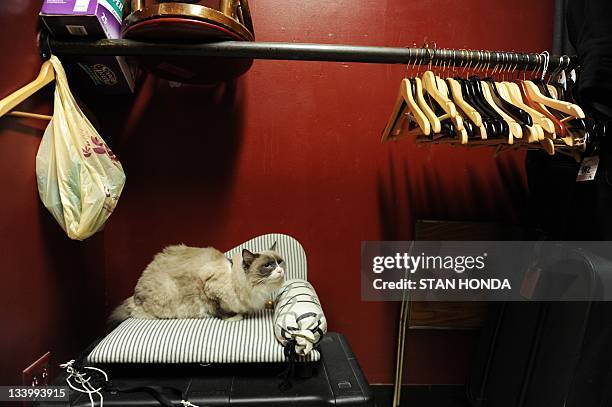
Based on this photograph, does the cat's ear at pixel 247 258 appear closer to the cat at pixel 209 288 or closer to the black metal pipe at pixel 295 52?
the cat at pixel 209 288

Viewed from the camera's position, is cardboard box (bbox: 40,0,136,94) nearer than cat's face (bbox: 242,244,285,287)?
Yes

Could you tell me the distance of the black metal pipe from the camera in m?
1.22

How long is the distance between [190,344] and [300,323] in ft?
1.22

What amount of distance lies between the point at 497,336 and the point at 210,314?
1.20m

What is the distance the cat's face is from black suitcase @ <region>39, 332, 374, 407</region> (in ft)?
0.98

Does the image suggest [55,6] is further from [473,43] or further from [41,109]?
[473,43]

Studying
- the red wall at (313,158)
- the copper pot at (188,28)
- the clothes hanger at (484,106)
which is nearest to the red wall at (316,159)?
the red wall at (313,158)

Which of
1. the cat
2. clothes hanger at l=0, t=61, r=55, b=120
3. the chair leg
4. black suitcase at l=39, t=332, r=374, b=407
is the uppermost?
clothes hanger at l=0, t=61, r=55, b=120

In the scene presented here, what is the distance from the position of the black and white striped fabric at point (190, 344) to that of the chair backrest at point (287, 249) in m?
0.34

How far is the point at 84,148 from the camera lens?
1152mm

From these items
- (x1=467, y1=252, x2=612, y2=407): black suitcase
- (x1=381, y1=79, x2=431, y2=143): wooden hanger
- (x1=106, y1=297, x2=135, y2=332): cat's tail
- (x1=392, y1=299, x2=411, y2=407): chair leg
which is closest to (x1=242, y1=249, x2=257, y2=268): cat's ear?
(x1=106, y1=297, x2=135, y2=332): cat's tail

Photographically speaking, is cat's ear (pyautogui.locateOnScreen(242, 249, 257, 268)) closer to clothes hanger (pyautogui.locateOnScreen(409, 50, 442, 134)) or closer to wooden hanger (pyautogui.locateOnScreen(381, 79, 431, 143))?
wooden hanger (pyautogui.locateOnScreen(381, 79, 431, 143))

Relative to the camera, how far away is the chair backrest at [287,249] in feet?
5.34

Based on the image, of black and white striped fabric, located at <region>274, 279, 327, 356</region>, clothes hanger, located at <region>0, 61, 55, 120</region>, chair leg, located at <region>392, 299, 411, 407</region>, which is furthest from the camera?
chair leg, located at <region>392, 299, 411, 407</region>
